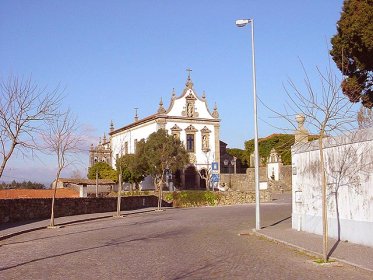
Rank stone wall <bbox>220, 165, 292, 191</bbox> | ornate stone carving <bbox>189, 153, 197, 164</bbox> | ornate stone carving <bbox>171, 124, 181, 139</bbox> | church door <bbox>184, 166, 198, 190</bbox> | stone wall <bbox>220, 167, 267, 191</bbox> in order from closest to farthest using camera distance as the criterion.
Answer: church door <bbox>184, 166, 198, 190</bbox>
ornate stone carving <bbox>171, 124, 181, 139</bbox>
ornate stone carving <bbox>189, 153, 197, 164</bbox>
stone wall <bbox>220, 165, 292, 191</bbox>
stone wall <bbox>220, 167, 267, 191</bbox>

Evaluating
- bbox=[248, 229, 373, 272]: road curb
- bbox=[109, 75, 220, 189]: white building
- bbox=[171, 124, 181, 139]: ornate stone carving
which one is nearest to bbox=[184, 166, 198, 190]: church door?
bbox=[109, 75, 220, 189]: white building

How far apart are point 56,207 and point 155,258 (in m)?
17.9

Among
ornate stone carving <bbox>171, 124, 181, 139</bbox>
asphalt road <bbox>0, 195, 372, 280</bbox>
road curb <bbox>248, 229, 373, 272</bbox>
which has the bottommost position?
asphalt road <bbox>0, 195, 372, 280</bbox>

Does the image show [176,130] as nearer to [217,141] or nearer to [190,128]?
[190,128]

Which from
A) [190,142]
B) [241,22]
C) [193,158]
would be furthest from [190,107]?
[241,22]

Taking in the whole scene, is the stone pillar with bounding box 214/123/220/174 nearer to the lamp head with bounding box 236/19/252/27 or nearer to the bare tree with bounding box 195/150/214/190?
the bare tree with bounding box 195/150/214/190

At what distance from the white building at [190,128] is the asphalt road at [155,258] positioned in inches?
1723

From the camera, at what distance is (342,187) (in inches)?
601

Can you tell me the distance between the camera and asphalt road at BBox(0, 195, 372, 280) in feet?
32.7

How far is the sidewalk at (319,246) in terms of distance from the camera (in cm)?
1130

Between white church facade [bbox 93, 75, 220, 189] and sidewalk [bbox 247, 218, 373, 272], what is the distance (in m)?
43.7

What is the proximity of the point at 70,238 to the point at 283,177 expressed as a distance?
170ft

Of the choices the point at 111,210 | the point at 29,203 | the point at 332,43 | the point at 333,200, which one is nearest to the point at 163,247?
the point at 333,200

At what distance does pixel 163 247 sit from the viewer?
14.7 meters
